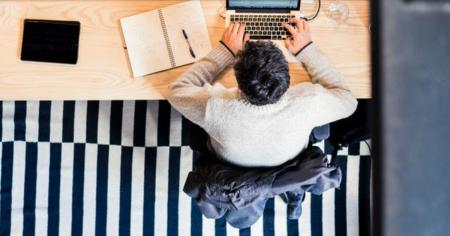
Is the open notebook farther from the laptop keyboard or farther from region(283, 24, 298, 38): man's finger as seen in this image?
region(283, 24, 298, 38): man's finger

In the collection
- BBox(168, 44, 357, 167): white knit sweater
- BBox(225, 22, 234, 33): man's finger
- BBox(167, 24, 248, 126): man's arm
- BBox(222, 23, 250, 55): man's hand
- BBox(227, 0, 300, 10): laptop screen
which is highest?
BBox(227, 0, 300, 10): laptop screen

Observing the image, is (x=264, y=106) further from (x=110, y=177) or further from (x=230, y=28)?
(x=110, y=177)

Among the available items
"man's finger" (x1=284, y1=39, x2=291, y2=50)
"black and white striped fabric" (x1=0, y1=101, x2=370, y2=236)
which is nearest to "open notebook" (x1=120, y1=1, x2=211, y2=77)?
"man's finger" (x1=284, y1=39, x2=291, y2=50)

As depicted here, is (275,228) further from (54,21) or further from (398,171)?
(398,171)

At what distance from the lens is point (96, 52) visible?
137cm

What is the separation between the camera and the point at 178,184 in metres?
1.85

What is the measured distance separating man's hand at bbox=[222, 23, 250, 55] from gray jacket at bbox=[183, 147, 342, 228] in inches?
13.0

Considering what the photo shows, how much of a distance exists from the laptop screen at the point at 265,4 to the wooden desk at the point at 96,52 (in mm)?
34

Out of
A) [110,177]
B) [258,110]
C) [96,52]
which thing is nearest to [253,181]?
[258,110]

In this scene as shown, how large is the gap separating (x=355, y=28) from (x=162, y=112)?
0.81 m

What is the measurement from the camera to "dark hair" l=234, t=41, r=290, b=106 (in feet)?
3.53

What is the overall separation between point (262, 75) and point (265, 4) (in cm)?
36

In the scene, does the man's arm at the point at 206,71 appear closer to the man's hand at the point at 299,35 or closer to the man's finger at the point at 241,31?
the man's finger at the point at 241,31

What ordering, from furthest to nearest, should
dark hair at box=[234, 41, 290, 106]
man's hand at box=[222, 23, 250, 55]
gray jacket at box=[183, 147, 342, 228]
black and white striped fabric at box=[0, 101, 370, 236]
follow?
black and white striped fabric at box=[0, 101, 370, 236] → man's hand at box=[222, 23, 250, 55] → gray jacket at box=[183, 147, 342, 228] → dark hair at box=[234, 41, 290, 106]
